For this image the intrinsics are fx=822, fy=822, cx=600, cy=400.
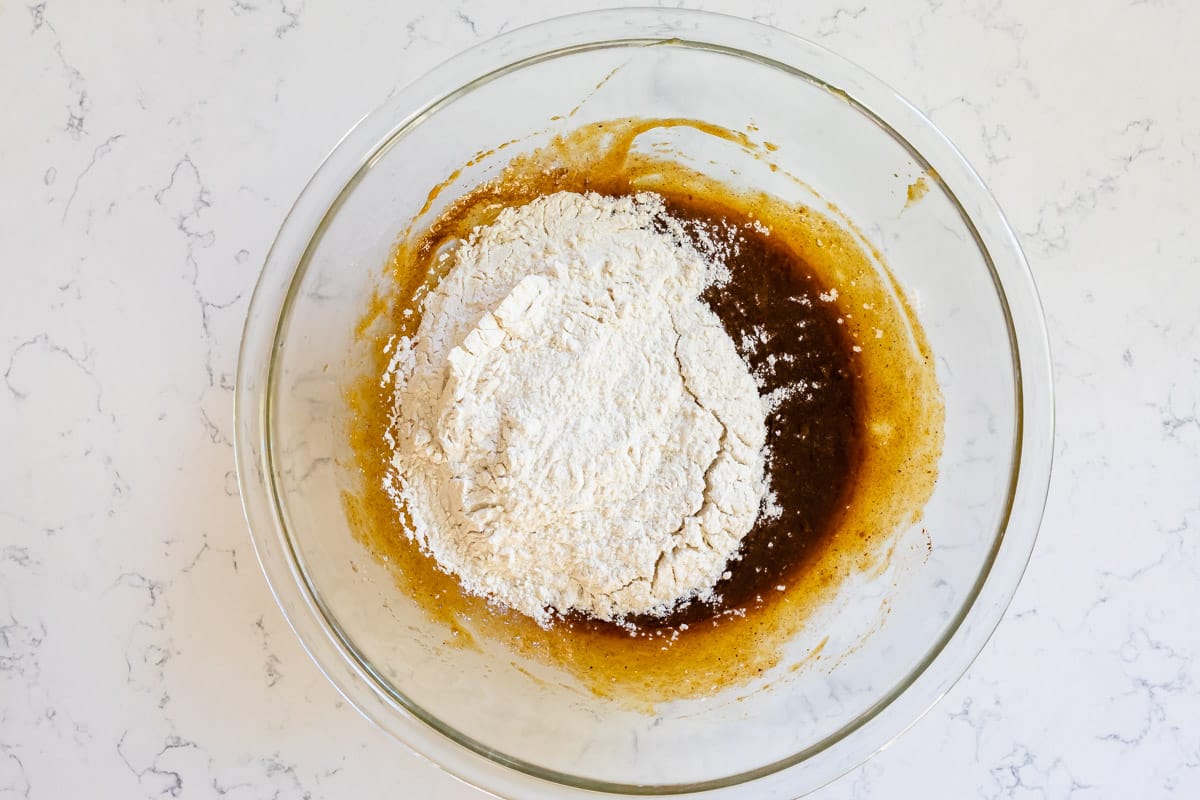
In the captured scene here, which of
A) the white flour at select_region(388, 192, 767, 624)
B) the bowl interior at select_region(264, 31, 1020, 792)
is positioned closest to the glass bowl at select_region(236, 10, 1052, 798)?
the bowl interior at select_region(264, 31, 1020, 792)

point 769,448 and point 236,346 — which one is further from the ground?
point 236,346

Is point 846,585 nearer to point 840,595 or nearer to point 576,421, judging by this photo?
point 840,595

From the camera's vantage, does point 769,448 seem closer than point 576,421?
No

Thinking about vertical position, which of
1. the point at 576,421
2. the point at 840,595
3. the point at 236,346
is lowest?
the point at 840,595

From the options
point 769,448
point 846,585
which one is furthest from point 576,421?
point 846,585

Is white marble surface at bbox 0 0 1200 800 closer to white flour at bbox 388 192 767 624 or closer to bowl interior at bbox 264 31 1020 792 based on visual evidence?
bowl interior at bbox 264 31 1020 792

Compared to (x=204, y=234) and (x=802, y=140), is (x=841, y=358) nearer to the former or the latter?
(x=802, y=140)

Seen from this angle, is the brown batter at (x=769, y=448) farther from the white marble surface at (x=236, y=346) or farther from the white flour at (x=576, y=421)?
the white marble surface at (x=236, y=346)

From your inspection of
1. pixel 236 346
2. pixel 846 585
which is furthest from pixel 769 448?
pixel 236 346
